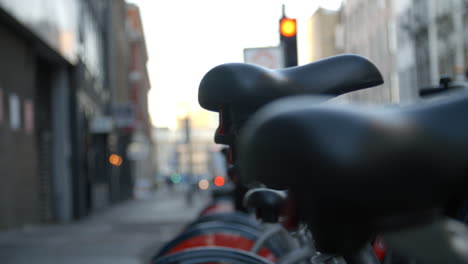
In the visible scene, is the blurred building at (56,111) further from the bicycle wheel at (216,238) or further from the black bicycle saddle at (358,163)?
the black bicycle saddle at (358,163)

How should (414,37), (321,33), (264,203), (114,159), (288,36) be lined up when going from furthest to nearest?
(414,37) → (114,159) → (288,36) → (321,33) → (264,203)

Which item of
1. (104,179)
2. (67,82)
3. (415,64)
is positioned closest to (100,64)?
(104,179)

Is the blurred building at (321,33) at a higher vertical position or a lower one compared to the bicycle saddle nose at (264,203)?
higher

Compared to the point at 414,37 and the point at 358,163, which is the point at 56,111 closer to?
the point at 358,163

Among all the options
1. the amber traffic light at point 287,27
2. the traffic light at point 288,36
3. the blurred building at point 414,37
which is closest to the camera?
the traffic light at point 288,36

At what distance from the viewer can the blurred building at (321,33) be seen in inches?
140

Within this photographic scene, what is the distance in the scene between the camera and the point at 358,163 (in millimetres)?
654

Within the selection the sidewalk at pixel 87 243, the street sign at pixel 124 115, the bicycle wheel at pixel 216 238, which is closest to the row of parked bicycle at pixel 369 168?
the bicycle wheel at pixel 216 238

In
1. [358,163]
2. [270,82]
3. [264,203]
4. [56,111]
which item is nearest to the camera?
[358,163]

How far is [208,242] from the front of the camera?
3514 millimetres

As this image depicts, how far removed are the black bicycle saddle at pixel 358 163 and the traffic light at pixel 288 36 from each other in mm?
7741

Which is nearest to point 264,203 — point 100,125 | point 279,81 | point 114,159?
point 279,81

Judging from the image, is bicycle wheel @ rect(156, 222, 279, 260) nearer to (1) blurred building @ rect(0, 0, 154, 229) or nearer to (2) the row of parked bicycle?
(2) the row of parked bicycle

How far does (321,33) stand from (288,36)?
4318 millimetres
